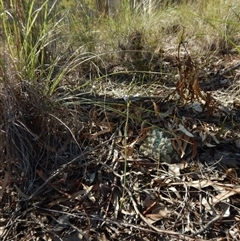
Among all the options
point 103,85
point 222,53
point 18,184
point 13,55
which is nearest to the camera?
point 18,184

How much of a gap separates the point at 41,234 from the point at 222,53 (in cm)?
168

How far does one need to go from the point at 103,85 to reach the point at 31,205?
2.74 ft

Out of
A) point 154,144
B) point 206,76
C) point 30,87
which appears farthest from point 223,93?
point 30,87

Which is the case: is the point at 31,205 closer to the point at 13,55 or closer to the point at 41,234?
the point at 41,234

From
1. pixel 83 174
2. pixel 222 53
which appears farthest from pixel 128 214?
pixel 222 53

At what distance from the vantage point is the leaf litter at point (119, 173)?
0.93 meters

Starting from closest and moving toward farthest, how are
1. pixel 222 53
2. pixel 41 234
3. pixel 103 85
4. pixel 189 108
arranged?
pixel 41 234 < pixel 189 108 < pixel 103 85 < pixel 222 53

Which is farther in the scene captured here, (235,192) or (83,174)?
(83,174)

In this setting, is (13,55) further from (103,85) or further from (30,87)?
(103,85)

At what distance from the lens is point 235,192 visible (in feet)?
3.17

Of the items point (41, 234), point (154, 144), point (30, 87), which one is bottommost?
point (41, 234)

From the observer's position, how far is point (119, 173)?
1.09m

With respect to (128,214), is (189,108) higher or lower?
higher

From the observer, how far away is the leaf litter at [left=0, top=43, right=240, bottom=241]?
93 centimetres
